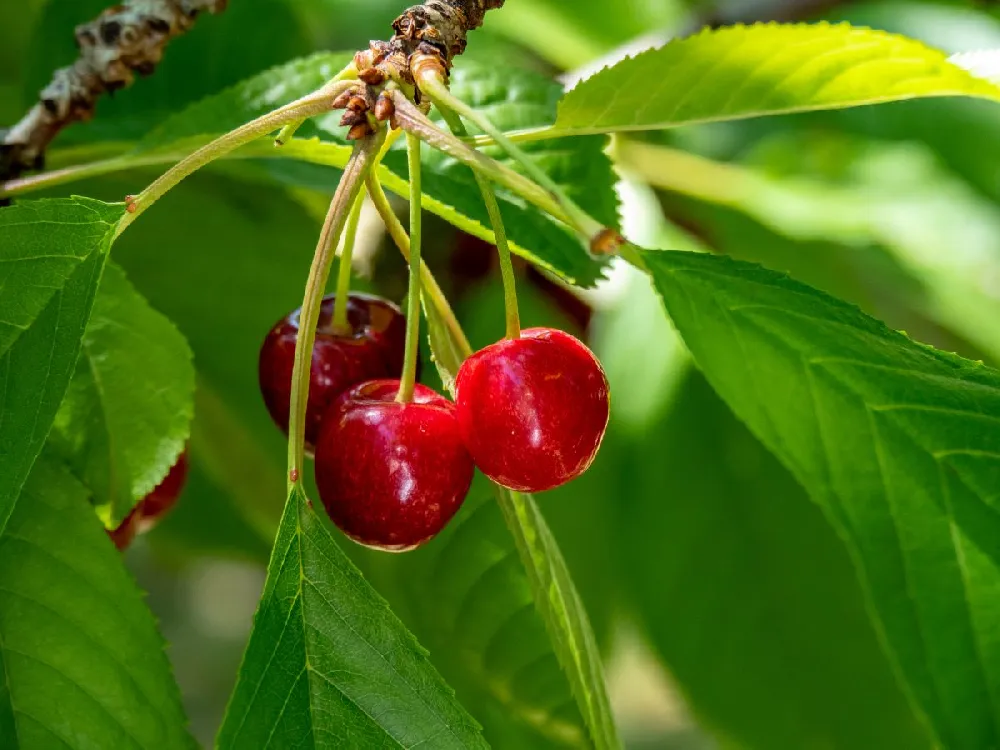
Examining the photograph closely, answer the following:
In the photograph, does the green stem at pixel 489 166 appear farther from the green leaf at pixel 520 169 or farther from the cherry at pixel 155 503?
the cherry at pixel 155 503

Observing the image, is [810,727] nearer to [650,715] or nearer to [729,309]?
[729,309]

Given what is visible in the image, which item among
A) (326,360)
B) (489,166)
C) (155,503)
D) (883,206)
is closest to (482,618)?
(155,503)

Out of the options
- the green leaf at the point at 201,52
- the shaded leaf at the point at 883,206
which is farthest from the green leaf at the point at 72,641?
the shaded leaf at the point at 883,206

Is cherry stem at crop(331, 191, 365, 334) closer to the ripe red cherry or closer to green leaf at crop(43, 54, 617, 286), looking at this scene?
green leaf at crop(43, 54, 617, 286)

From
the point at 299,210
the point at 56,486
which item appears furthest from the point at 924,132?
the point at 56,486

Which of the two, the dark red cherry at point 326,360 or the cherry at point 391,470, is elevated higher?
the dark red cherry at point 326,360

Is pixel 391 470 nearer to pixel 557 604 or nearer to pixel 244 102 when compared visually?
pixel 557 604

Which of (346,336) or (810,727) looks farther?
(810,727)
